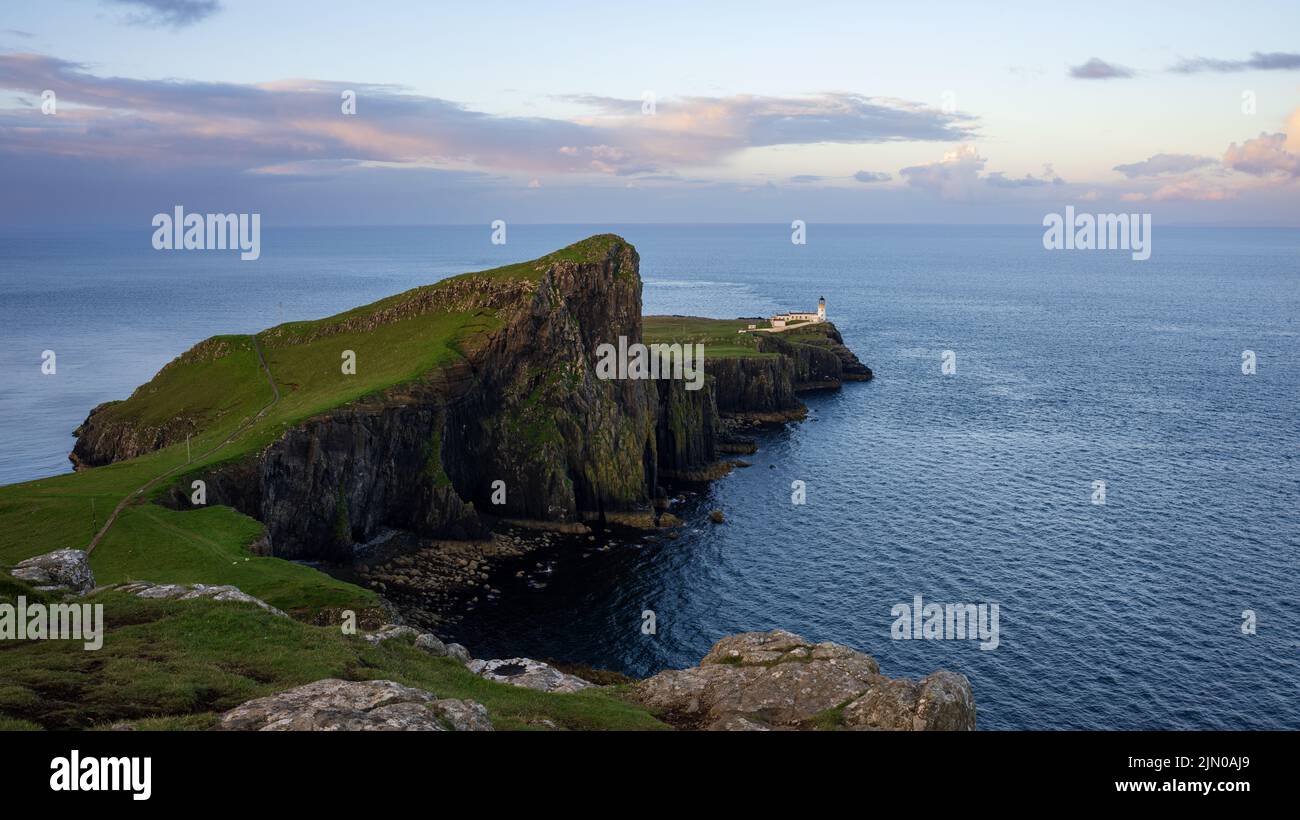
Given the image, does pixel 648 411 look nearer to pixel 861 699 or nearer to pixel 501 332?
pixel 501 332

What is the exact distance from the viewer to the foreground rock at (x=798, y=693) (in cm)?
3212

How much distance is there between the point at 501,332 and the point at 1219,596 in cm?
7696

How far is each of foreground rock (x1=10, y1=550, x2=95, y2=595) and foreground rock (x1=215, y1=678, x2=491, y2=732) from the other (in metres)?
19.7

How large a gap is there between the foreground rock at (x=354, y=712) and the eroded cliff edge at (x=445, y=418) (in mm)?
49361

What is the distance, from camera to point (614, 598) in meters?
76.4

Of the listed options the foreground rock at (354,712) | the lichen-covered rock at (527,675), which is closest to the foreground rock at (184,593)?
the lichen-covered rock at (527,675)

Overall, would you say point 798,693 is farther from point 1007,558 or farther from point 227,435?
point 227,435

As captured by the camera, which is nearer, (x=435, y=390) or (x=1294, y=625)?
(x=1294, y=625)

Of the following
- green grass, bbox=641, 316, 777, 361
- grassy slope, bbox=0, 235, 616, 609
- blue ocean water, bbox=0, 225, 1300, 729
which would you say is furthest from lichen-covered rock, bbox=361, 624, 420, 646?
green grass, bbox=641, 316, 777, 361

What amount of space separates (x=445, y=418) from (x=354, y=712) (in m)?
74.4

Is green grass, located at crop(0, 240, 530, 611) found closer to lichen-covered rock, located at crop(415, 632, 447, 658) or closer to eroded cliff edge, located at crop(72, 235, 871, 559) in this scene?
eroded cliff edge, located at crop(72, 235, 871, 559)

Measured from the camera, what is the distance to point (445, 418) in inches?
3696

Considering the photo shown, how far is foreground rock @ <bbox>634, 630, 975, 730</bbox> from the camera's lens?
32125mm

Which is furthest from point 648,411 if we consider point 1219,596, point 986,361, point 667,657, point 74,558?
point 986,361
